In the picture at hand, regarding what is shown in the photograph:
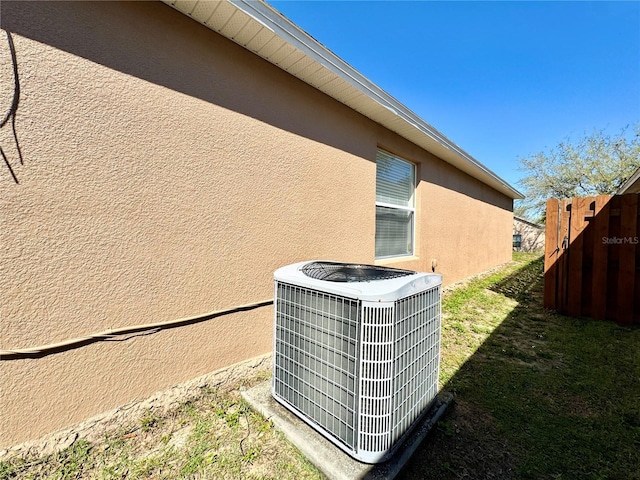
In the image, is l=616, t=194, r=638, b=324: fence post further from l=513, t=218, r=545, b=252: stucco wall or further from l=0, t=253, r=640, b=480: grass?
l=513, t=218, r=545, b=252: stucco wall

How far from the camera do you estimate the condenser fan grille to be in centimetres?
157

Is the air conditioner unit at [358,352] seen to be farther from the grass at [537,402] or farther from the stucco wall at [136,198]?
the stucco wall at [136,198]

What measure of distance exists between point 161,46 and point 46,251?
1.48 m

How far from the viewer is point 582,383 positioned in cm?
219

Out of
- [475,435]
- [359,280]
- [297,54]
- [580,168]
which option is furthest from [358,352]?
[580,168]

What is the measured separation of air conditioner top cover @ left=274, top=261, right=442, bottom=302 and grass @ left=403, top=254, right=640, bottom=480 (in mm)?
980

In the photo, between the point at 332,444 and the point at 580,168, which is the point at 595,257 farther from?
the point at 580,168

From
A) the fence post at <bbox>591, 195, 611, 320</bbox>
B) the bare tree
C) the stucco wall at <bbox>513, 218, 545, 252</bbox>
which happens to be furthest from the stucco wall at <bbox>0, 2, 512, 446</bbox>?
the bare tree

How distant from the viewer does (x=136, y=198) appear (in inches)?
63.7

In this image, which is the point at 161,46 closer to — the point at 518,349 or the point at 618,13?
the point at 518,349

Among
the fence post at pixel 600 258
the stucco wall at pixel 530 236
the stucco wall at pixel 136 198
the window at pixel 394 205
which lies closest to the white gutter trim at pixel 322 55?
the stucco wall at pixel 136 198

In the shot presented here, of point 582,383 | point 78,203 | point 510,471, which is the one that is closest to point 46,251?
point 78,203

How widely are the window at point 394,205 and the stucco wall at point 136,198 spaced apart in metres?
1.47

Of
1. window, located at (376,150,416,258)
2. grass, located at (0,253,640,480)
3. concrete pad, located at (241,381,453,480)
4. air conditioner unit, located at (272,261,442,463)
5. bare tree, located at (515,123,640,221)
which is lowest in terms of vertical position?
grass, located at (0,253,640,480)
